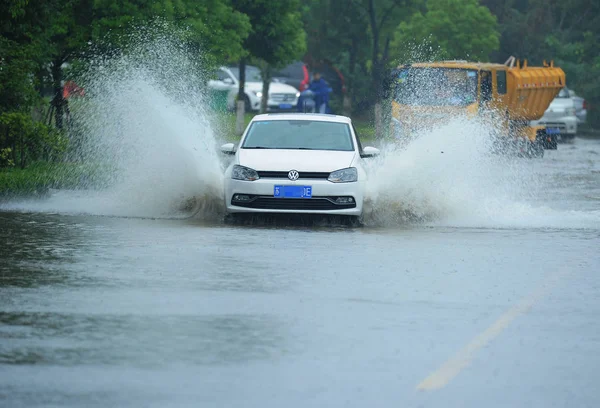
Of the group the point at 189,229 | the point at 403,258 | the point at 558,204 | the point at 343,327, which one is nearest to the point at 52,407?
the point at 343,327

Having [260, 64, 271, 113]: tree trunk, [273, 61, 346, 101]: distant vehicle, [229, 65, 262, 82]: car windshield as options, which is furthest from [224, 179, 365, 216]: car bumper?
[229, 65, 262, 82]: car windshield

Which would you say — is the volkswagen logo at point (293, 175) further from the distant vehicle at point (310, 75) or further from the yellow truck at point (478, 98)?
the distant vehicle at point (310, 75)

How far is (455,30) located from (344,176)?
40.3 m

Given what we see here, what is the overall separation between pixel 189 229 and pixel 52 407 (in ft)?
30.7

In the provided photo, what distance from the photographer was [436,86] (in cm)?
3425

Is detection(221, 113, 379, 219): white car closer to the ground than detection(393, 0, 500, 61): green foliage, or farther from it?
closer to the ground

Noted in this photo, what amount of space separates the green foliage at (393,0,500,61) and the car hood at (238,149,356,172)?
38.4 metres

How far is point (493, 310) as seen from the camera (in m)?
10.3

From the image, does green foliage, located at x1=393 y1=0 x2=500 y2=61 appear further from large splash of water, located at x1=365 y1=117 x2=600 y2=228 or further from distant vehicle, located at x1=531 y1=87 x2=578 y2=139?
large splash of water, located at x1=365 y1=117 x2=600 y2=228

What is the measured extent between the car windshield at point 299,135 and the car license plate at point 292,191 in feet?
3.93

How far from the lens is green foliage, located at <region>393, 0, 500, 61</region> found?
5575 cm

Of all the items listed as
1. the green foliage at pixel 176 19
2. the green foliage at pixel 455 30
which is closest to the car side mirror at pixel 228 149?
the green foliage at pixel 176 19

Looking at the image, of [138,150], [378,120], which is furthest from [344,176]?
[378,120]

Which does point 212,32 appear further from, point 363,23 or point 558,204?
point 363,23
